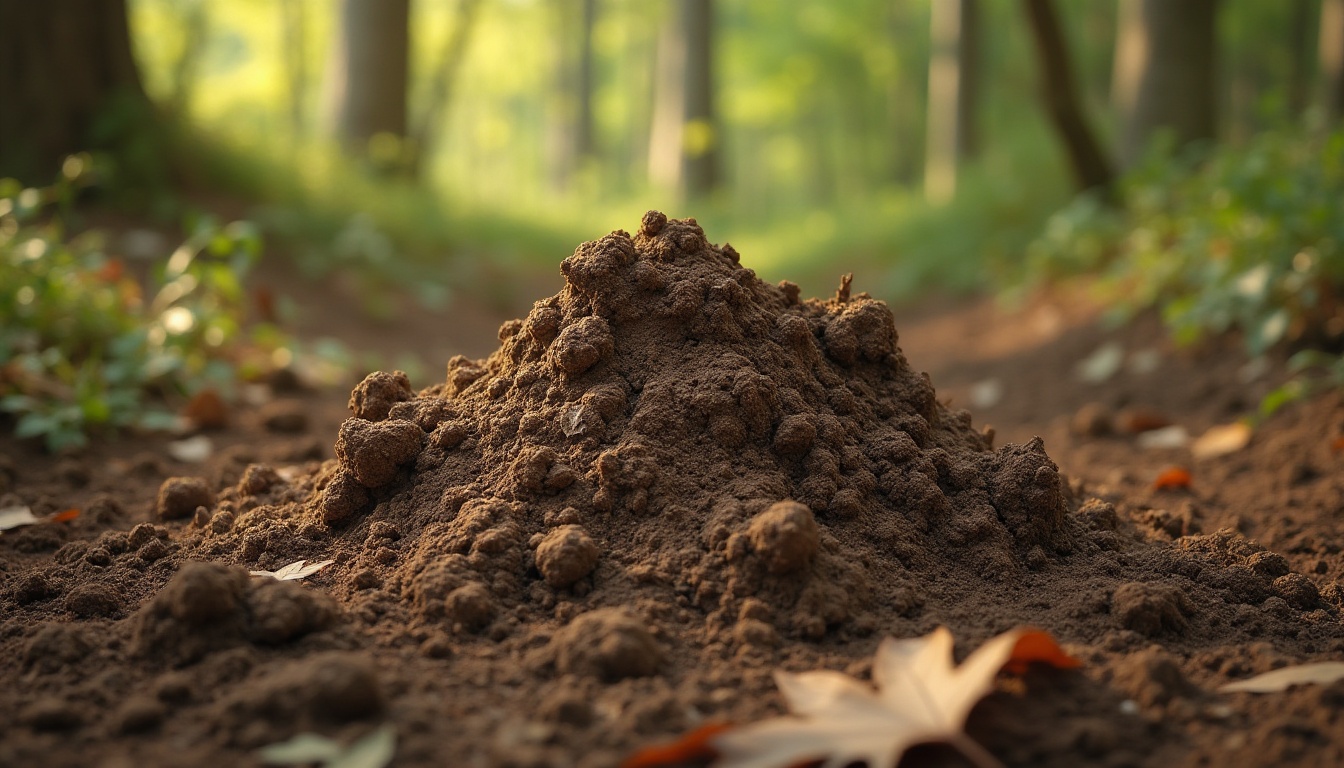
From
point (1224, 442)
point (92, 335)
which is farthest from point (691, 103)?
point (1224, 442)

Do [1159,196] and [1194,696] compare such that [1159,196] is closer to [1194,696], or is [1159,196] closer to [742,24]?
[1194,696]

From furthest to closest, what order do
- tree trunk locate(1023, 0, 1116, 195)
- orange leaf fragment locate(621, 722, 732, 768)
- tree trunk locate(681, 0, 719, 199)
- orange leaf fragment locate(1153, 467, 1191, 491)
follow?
tree trunk locate(681, 0, 719, 199) < tree trunk locate(1023, 0, 1116, 195) < orange leaf fragment locate(1153, 467, 1191, 491) < orange leaf fragment locate(621, 722, 732, 768)

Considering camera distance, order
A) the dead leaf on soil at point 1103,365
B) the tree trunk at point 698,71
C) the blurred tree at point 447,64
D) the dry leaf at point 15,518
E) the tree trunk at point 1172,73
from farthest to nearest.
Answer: the tree trunk at point 698,71, the blurred tree at point 447,64, the tree trunk at point 1172,73, the dead leaf on soil at point 1103,365, the dry leaf at point 15,518

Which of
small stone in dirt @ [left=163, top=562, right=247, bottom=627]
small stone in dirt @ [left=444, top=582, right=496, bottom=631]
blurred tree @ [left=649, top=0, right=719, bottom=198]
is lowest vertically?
small stone in dirt @ [left=444, top=582, right=496, bottom=631]

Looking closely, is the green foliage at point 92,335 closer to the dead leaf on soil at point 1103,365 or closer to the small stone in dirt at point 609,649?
the small stone in dirt at point 609,649

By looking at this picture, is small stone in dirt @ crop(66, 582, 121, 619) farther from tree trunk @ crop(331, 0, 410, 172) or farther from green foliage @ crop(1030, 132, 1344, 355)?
tree trunk @ crop(331, 0, 410, 172)

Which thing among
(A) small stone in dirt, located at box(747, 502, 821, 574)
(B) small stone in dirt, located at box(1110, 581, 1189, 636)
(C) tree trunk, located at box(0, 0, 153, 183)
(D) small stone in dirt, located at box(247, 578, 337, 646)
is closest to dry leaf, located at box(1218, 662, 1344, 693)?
(B) small stone in dirt, located at box(1110, 581, 1189, 636)

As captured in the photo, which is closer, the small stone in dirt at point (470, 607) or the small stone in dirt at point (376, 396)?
the small stone in dirt at point (470, 607)

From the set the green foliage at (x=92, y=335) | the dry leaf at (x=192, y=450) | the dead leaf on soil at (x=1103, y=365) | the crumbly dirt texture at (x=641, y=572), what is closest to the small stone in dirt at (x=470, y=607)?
the crumbly dirt texture at (x=641, y=572)
